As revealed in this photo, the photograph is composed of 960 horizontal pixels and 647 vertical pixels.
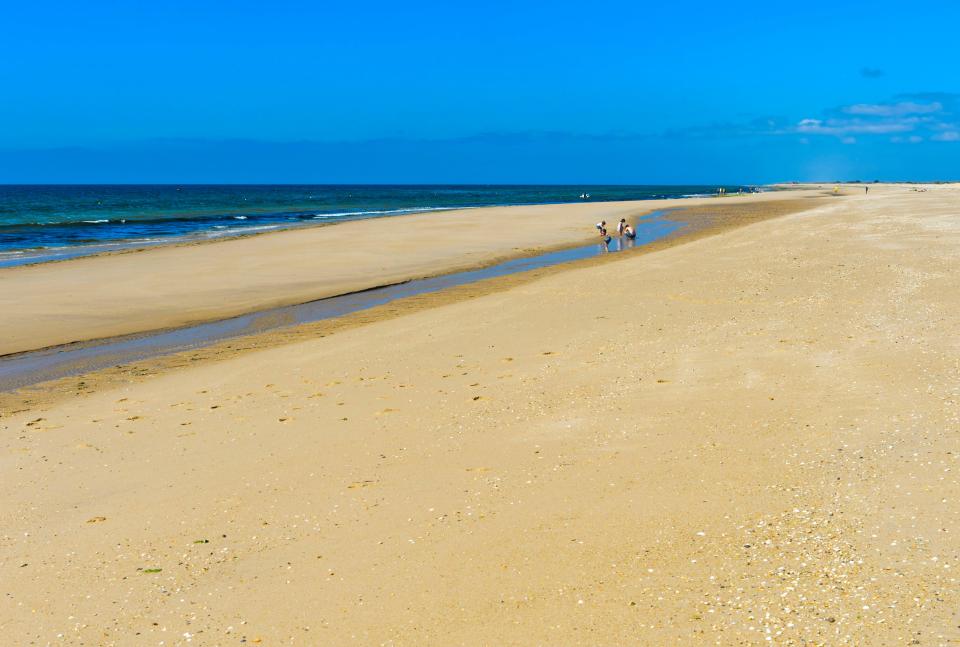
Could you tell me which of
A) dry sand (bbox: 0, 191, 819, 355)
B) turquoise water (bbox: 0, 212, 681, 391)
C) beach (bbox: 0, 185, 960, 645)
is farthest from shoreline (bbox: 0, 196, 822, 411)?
dry sand (bbox: 0, 191, 819, 355)

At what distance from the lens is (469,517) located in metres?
5.68

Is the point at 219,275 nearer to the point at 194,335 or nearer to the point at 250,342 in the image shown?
the point at 194,335

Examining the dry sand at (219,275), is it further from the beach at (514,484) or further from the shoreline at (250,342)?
the beach at (514,484)

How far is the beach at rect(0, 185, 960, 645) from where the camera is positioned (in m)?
4.46

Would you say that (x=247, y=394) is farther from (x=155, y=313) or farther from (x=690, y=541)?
(x=155, y=313)

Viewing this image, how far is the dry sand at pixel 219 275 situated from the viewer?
16.5m

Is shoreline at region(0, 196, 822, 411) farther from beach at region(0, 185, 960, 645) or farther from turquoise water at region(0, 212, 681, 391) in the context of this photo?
turquoise water at region(0, 212, 681, 391)

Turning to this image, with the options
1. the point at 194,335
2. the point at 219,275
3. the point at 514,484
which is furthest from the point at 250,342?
the point at 219,275

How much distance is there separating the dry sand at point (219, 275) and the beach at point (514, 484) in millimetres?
4778

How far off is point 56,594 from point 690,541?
398 centimetres

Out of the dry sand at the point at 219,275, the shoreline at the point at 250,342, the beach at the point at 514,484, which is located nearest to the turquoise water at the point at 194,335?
the shoreline at the point at 250,342

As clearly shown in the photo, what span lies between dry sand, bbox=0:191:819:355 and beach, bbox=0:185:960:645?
478 centimetres

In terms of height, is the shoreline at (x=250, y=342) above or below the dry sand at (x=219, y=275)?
below

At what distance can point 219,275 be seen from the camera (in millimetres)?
23438
